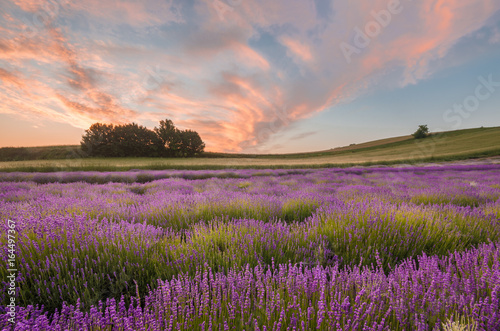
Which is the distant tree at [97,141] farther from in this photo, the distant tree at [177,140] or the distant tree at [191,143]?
the distant tree at [191,143]

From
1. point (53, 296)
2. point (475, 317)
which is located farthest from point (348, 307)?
point (53, 296)

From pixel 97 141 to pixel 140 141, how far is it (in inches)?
381

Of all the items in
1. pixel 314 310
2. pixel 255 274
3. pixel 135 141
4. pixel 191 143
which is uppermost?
pixel 135 141

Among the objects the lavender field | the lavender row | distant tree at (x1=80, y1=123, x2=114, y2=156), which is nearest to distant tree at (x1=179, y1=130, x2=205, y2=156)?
distant tree at (x1=80, y1=123, x2=114, y2=156)

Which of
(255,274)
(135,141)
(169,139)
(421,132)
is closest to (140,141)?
(135,141)

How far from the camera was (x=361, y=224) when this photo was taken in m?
3.00

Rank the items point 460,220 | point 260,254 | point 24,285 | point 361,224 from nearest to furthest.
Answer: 1. point 24,285
2. point 260,254
3. point 361,224
4. point 460,220

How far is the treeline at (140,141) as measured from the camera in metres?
54.3

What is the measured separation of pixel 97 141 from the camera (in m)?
53.7

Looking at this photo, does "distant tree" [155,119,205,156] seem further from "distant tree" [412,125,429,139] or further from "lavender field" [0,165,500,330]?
"distant tree" [412,125,429,139]

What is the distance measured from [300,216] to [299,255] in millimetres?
2010

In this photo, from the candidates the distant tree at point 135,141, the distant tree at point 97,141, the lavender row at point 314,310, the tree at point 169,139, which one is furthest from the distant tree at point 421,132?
the distant tree at point 97,141

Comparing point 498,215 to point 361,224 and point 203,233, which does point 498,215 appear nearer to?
point 361,224

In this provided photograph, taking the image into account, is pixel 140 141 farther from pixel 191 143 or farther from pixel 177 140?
pixel 191 143
